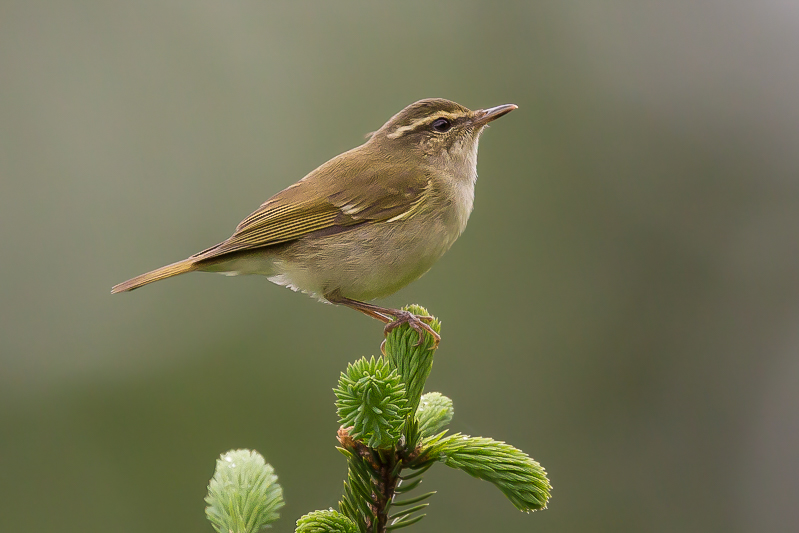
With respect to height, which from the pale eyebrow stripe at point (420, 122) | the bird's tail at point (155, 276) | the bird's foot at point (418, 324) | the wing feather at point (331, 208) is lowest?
the bird's foot at point (418, 324)

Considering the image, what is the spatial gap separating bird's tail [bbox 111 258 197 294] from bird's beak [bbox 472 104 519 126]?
1.93 m

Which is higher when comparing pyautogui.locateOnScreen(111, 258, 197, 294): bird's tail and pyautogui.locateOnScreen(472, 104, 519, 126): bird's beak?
pyautogui.locateOnScreen(472, 104, 519, 126): bird's beak

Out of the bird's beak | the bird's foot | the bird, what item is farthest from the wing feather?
the bird's foot

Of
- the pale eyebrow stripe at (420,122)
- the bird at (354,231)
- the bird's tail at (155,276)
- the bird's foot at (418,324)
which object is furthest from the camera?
the pale eyebrow stripe at (420,122)

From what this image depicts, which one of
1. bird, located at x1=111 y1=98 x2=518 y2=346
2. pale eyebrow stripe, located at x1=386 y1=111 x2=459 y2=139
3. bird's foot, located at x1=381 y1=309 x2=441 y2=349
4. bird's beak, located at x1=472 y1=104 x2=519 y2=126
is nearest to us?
bird's foot, located at x1=381 y1=309 x2=441 y2=349

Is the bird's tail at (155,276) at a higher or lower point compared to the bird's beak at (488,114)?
lower

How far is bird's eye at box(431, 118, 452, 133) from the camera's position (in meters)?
3.98

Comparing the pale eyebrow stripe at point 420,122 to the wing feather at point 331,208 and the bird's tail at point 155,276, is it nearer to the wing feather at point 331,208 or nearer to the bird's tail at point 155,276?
the wing feather at point 331,208

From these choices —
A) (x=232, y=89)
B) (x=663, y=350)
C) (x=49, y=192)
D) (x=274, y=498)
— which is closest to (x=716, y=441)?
(x=663, y=350)

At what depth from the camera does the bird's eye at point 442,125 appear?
3982mm

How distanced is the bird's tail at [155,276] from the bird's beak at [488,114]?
193 centimetres

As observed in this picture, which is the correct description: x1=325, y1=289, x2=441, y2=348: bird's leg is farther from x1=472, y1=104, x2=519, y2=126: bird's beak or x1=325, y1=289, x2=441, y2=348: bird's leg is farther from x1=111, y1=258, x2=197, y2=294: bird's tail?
x1=472, y1=104, x2=519, y2=126: bird's beak

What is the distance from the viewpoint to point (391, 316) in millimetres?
3355

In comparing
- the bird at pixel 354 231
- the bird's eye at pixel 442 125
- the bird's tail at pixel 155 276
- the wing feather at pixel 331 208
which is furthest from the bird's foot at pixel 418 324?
the bird's eye at pixel 442 125
